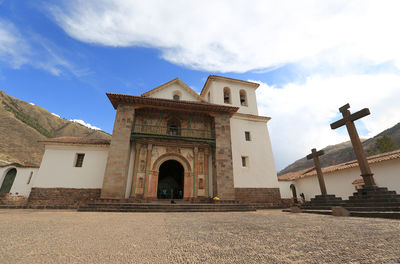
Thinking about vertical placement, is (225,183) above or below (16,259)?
above

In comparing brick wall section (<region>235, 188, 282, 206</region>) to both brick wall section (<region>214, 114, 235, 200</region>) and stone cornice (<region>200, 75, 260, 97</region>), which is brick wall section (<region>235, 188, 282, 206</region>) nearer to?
brick wall section (<region>214, 114, 235, 200</region>)

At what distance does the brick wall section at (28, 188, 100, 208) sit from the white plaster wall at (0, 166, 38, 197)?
3.50 ft

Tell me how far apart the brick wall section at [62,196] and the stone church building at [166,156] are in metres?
0.05

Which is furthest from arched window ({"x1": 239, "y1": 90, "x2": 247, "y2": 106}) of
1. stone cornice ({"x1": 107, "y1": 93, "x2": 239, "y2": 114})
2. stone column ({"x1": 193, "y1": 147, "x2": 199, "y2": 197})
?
stone column ({"x1": 193, "y1": 147, "x2": 199, "y2": 197})

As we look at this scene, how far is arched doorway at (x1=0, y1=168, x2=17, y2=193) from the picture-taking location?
427 inches

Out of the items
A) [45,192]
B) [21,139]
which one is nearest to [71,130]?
[21,139]

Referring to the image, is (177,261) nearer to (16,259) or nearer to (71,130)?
(16,259)

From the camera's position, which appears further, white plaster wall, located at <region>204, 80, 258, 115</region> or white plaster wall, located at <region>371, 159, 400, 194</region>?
white plaster wall, located at <region>204, 80, 258, 115</region>

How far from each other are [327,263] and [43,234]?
4.05 m

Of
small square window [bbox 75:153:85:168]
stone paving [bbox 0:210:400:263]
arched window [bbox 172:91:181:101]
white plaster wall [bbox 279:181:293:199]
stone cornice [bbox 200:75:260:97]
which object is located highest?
stone cornice [bbox 200:75:260:97]

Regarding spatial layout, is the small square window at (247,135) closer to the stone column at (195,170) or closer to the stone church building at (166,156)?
the stone church building at (166,156)

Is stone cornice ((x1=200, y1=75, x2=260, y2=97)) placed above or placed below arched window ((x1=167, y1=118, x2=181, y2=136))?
above

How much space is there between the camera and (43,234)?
2.92 metres

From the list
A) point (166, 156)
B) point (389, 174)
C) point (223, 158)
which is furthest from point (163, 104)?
point (389, 174)
